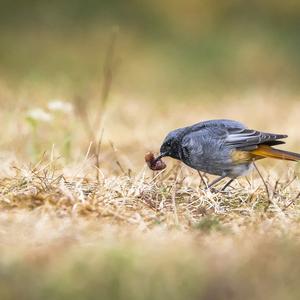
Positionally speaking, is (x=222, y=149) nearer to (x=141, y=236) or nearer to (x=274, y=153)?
(x=274, y=153)

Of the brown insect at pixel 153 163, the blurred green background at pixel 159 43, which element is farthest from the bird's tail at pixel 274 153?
the blurred green background at pixel 159 43

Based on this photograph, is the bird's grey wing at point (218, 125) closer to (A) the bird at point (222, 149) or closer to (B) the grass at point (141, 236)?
(A) the bird at point (222, 149)

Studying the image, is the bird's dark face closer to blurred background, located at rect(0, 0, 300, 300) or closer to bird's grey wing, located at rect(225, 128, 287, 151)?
blurred background, located at rect(0, 0, 300, 300)

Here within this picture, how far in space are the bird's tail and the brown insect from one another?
2.05 ft

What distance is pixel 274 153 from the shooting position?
18.4 ft

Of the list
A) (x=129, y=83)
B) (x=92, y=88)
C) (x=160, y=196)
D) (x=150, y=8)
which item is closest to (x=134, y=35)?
(x=150, y=8)

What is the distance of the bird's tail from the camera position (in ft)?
18.1

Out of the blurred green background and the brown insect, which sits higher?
the blurred green background

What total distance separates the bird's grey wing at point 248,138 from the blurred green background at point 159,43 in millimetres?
6954

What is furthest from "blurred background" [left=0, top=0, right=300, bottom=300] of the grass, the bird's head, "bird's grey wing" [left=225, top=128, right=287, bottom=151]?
"bird's grey wing" [left=225, top=128, right=287, bottom=151]

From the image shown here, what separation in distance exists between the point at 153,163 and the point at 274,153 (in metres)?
0.83

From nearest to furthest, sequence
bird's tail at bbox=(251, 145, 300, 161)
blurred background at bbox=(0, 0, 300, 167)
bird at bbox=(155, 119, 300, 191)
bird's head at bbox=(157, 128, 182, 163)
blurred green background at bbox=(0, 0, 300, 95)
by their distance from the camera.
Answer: bird's tail at bbox=(251, 145, 300, 161)
bird at bbox=(155, 119, 300, 191)
bird's head at bbox=(157, 128, 182, 163)
blurred background at bbox=(0, 0, 300, 167)
blurred green background at bbox=(0, 0, 300, 95)

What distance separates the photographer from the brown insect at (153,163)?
19.1ft

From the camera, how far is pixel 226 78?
46.2 ft
